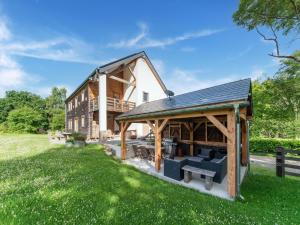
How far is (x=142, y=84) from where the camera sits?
1780 centimetres

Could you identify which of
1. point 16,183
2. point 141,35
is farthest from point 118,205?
point 141,35

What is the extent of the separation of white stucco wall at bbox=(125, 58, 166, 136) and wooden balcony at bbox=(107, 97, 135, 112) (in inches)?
36.1

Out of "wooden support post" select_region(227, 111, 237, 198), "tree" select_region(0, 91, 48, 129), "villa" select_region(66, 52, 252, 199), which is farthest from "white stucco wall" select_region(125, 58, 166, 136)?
"tree" select_region(0, 91, 48, 129)

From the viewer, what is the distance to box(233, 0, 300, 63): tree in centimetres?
937

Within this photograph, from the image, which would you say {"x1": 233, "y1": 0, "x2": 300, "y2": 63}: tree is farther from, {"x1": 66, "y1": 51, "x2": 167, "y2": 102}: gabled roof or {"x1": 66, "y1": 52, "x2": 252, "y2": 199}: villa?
{"x1": 66, "y1": 51, "x2": 167, "y2": 102}: gabled roof

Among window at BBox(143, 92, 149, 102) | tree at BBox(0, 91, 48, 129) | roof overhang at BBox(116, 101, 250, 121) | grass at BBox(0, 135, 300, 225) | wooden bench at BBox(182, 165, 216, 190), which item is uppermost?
tree at BBox(0, 91, 48, 129)

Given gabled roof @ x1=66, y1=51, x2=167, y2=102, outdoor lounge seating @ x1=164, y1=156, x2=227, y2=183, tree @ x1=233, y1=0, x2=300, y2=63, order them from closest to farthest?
outdoor lounge seating @ x1=164, y1=156, x2=227, y2=183, tree @ x1=233, y1=0, x2=300, y2=63, gabled roof @ x1=66, y1=51, x2=167, y2=102

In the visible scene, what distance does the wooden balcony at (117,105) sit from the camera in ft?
51.0

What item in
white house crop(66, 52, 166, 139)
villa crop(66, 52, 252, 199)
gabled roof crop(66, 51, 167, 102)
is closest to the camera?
villa crop(66, 52, 252, 199)

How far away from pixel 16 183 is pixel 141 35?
15.1m

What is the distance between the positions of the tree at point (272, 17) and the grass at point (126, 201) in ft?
31.2

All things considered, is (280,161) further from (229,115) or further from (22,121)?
(22,121)

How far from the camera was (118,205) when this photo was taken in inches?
146

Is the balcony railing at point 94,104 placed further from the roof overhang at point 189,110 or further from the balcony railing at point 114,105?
the roof overhang at point 189,110
